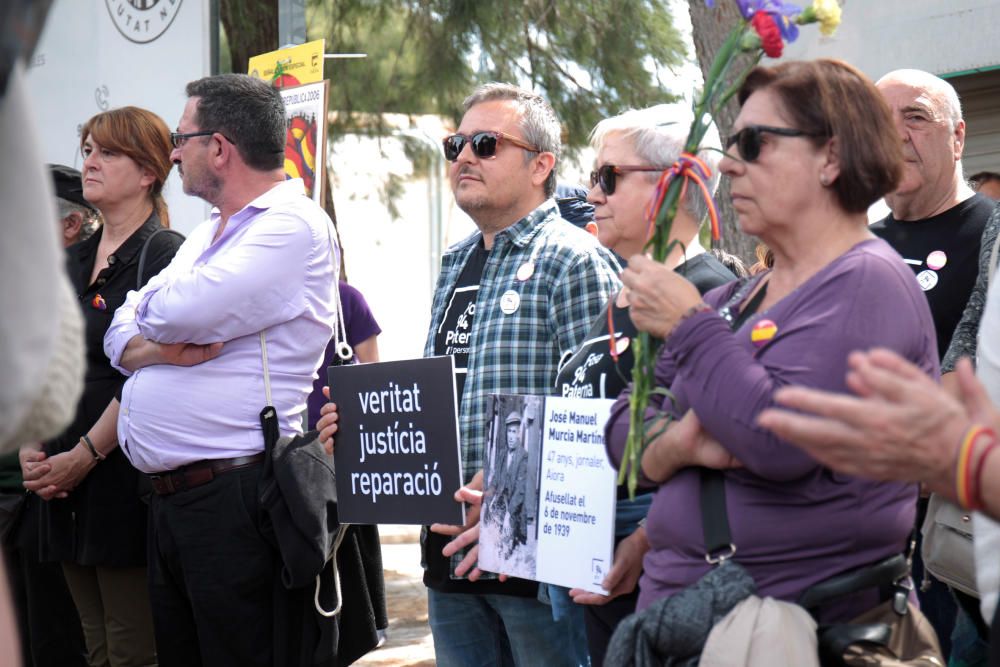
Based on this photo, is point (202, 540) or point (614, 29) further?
point (614, 29)

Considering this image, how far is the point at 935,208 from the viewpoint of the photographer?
13.6 feet

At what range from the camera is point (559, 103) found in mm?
10211

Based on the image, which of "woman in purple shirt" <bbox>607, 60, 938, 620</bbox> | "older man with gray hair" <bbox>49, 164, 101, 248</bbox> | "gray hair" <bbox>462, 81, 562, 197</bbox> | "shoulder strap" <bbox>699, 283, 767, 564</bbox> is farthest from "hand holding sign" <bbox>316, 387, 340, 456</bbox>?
"older man with gray hair" <bbox>49, 164, 101, 248</bbox>

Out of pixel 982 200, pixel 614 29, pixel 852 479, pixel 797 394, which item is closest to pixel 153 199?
pixel 982 200

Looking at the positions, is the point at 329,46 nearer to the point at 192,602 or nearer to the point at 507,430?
the point at 192,602

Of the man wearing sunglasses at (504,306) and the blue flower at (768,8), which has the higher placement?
the blue flower at (768,8)

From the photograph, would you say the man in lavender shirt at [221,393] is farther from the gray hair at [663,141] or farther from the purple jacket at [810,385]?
the purple jacket at [810,385]

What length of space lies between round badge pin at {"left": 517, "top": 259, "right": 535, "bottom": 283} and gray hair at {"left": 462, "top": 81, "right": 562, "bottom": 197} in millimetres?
458

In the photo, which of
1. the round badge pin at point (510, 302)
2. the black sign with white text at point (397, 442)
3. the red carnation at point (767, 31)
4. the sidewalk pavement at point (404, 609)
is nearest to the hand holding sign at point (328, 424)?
the black sign with white text at point (397, 442)

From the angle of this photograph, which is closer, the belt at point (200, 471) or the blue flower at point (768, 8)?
the blue flower at point (768, 8)

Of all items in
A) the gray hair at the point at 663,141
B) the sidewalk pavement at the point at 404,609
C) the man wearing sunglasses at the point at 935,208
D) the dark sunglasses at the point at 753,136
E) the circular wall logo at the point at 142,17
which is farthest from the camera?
the sidewalk pavement at the point at 404,609

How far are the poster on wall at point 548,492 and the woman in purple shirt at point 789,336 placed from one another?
12.5 inches

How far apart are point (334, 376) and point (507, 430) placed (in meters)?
0.87

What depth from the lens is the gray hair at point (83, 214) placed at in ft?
20.9
